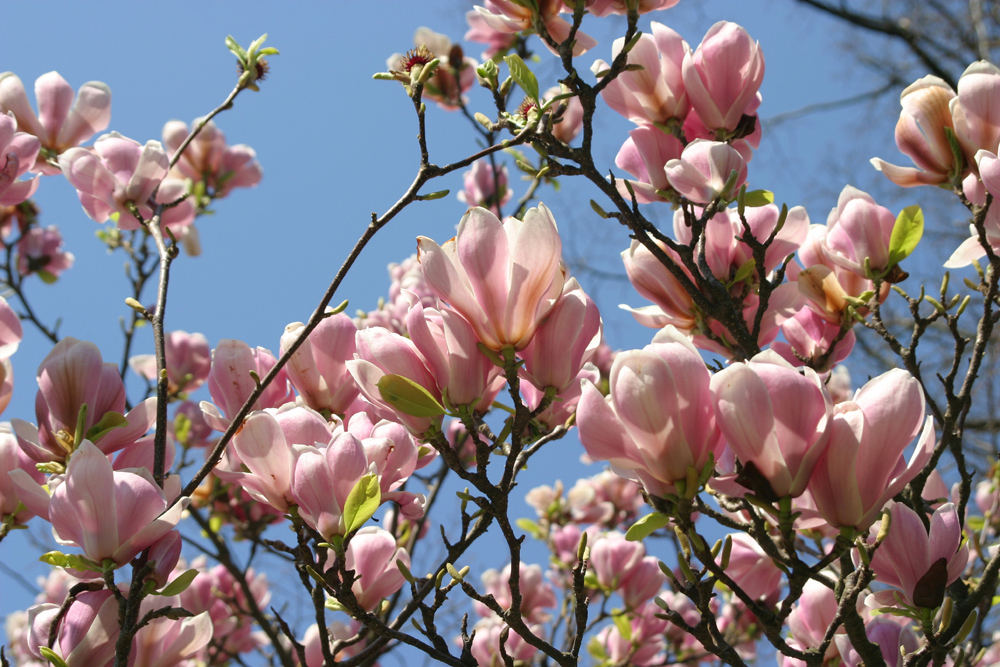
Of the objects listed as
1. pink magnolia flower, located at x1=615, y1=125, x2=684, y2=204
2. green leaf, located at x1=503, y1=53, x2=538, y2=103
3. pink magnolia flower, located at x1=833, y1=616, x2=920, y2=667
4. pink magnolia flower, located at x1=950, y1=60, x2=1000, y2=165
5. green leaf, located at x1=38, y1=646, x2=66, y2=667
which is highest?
pink magnolia flower, located at x1=615, y1=125, x2=684, y2=204

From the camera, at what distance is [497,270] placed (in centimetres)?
69

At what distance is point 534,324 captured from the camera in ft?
2.32

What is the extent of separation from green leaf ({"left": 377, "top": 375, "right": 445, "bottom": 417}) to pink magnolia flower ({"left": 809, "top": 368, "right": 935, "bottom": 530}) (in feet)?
1.14

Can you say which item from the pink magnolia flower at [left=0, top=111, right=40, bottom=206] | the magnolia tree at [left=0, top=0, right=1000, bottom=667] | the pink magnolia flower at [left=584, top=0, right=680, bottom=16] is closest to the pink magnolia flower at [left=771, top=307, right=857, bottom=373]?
the magnolia tree at [left=0, top=0, right=1000, bottom=667]

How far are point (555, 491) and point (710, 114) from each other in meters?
1.91

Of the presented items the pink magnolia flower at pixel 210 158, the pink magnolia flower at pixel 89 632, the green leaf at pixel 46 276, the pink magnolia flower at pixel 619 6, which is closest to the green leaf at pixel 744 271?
the pink magnolia flower at pixel 619 6

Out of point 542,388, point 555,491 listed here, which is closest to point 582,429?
point 542,388

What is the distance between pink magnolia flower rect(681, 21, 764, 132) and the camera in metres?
1.03

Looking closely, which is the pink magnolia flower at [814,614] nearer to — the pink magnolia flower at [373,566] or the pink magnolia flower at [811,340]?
the pink magnolia flower at [811,340]

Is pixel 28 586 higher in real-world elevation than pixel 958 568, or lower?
A: higher

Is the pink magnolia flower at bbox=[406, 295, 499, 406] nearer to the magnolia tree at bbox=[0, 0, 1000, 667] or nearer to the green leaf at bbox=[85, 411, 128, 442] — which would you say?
the magnolia tree at bbox=[0, 0, 1000, 667]

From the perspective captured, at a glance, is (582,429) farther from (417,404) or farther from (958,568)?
(958,568)

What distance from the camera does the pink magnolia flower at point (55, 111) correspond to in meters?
1.23

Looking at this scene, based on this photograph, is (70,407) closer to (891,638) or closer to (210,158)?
(891,638)
